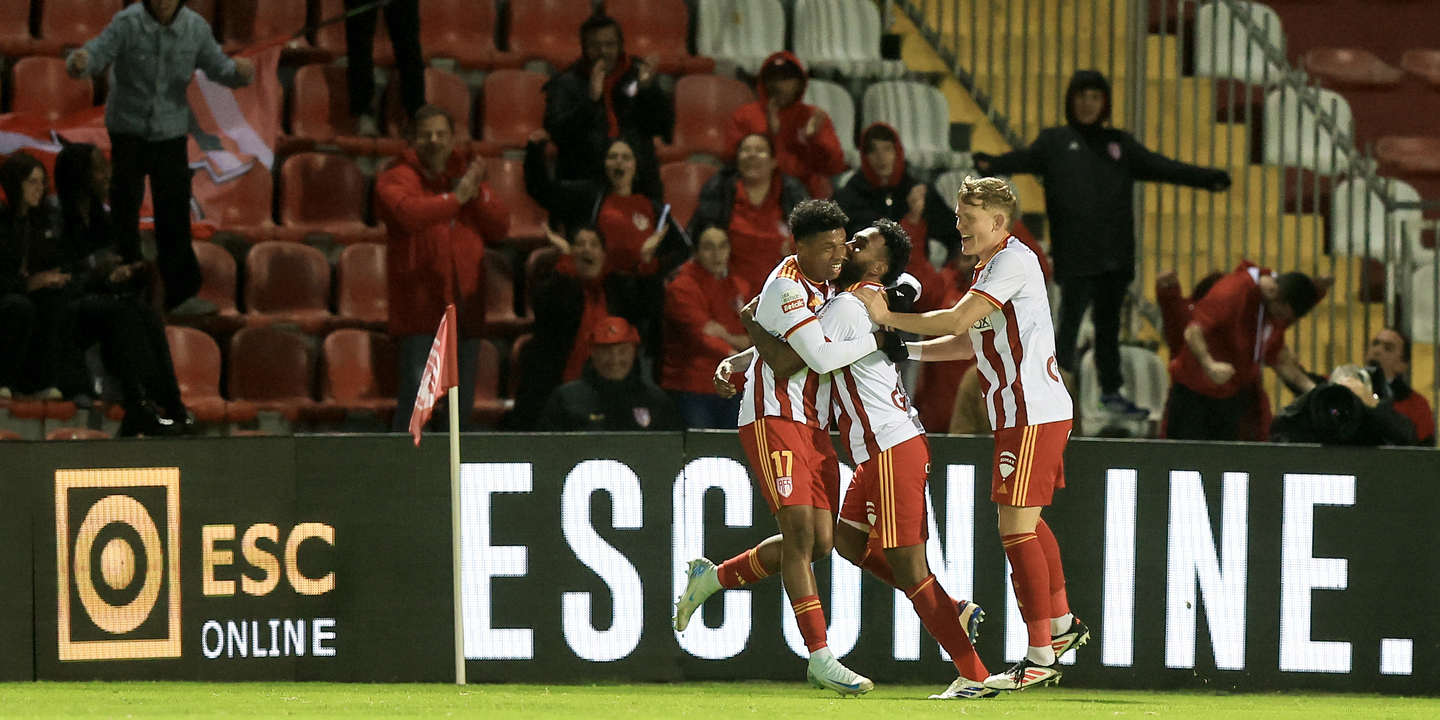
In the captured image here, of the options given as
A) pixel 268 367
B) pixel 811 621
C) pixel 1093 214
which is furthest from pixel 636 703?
pixel 1093 214

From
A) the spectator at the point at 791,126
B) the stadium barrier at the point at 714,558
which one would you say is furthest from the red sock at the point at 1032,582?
the spectator at the point at 791,126

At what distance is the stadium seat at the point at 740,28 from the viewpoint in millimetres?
11391

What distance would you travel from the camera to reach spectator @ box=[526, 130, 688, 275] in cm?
937

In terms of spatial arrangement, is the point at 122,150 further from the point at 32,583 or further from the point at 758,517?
the point at 758,517

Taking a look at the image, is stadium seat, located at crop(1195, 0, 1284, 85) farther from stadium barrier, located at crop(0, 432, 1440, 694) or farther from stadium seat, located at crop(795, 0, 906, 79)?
stadium barrier, located at crop(0, 432, 1440, 694)

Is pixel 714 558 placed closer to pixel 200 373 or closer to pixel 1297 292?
pixel 200 373

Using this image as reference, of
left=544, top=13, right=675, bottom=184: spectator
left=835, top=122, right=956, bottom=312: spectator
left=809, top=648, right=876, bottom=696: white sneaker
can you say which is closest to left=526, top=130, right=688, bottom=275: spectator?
A: left=544, top=13, right=675, bottom=184: spectator

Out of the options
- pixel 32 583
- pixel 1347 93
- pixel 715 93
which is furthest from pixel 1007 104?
pixel 32 583

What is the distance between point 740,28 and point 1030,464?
5.45 m

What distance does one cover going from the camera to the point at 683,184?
1054 cm

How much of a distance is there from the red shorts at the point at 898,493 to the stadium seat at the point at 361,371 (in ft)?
11.6

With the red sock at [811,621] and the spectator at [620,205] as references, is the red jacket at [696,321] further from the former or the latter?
the red sock at [811,621]

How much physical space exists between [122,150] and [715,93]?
351cm

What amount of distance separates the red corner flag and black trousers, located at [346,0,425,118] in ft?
10.6
